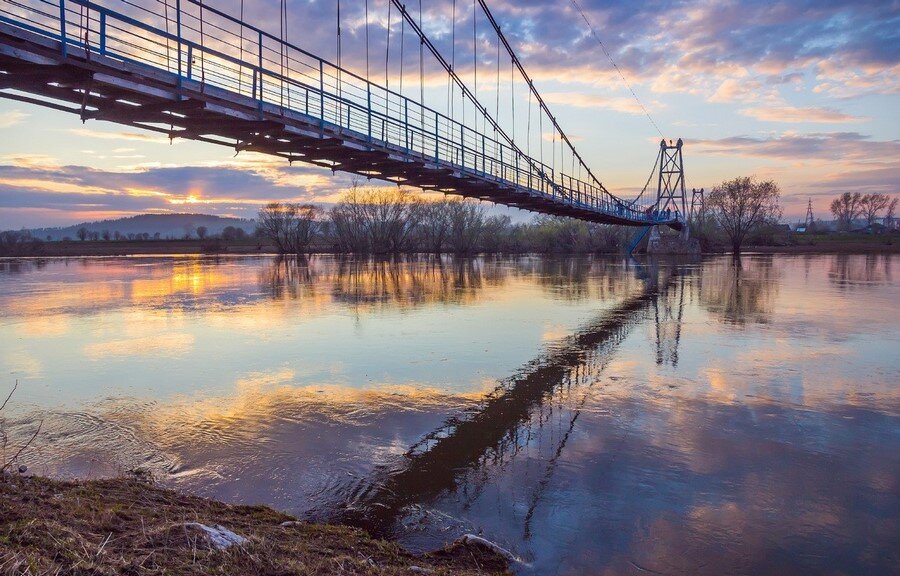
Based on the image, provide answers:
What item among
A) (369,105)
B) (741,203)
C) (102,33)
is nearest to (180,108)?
(102,33)

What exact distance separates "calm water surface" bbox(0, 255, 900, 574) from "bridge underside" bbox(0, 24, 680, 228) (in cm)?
471

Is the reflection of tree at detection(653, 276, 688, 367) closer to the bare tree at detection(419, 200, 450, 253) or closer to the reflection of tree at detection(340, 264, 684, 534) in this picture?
the reflection of tree at detection(340, 264, 684, 534)

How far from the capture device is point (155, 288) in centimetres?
3033

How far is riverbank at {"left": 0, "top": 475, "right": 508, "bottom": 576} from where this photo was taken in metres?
3.55

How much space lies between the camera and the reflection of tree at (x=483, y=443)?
20.9 feet

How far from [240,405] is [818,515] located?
7.97m

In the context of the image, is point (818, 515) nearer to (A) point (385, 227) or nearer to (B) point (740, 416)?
(B) point (740, 416)

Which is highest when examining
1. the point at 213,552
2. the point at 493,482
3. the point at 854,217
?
the point at 854,217

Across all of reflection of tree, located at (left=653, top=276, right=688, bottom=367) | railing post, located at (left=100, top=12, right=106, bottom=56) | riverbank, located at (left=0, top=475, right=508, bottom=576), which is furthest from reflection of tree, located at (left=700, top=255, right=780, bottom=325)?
railing post, located at (left=100, top=12, right=106, bottom=56)

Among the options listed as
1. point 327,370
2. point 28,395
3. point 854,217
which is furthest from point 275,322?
point 854,217

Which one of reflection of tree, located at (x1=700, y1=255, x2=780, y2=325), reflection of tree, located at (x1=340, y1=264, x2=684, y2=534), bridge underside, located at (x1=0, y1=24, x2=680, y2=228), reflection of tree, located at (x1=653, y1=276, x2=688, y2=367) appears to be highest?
bridge underside, located at (x1=0, y1=24, x2=680, y2=228)

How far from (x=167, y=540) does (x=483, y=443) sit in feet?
15.6

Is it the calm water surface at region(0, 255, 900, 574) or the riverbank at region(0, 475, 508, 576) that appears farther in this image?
the calm water surface at region(0, 255, 900, 574)

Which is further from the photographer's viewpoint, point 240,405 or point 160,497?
point 240,405
